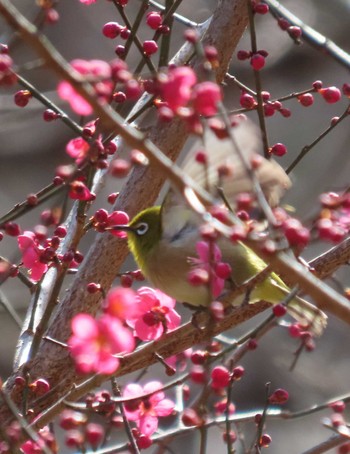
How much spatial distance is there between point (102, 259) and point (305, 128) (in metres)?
7.04

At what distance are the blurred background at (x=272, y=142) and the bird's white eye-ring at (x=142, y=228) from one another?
187 inches

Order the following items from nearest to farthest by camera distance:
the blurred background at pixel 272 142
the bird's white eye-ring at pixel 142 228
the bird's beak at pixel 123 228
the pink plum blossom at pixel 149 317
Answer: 1. the pink plum blossom at pixel 149 317
2. the bird's beak at pixel 123 228
3. the bird's white eye-ring at pixel 142 228
4. the blurred background at pixel 272 142

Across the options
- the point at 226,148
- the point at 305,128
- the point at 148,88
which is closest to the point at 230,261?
the point at 226,148

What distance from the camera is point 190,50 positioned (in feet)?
12.4

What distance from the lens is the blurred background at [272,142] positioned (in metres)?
8.42

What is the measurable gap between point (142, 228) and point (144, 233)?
0.05 metres

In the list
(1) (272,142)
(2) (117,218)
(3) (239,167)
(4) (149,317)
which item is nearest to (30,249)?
(2) (117,218)

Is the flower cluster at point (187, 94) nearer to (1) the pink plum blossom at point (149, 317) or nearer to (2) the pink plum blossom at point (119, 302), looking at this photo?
(2) the pink plum blossom at point (119, 302)

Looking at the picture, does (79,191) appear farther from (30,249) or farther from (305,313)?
(305,313)

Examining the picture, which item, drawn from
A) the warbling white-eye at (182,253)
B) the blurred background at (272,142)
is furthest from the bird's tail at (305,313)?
the blurred background at (272,142)

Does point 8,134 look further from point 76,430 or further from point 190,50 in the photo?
point 76,430

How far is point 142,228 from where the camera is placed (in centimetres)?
346

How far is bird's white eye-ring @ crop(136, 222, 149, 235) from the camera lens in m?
3.44

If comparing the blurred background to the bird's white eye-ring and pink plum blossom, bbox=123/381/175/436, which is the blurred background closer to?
the bird's white eye-ring
